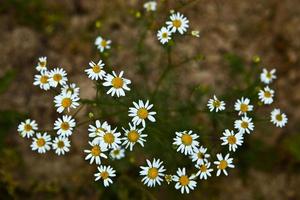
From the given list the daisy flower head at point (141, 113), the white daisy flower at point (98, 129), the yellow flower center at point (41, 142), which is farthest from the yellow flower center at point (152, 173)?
the yellow flower center at point (41, 142)

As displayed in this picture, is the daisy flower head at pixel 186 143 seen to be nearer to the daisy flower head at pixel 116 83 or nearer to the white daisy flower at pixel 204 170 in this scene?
the white daisy flower at pixel 204 170

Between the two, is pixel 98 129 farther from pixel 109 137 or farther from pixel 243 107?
pixel 243 107

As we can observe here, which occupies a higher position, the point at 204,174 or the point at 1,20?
the point at 1,20

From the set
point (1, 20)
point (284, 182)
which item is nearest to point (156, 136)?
point (284, 182)

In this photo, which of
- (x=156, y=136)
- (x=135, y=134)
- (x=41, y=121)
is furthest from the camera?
(x=41, y=121)

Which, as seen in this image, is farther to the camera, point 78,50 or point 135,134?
point 78,50

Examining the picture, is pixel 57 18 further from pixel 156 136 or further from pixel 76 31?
pixel 156 136
